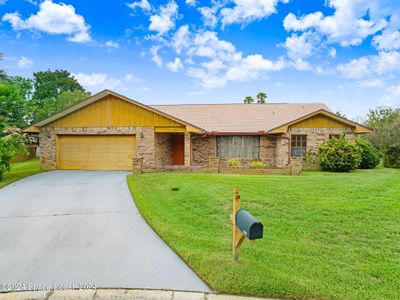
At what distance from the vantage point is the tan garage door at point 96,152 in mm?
15852

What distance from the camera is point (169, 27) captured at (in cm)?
1917

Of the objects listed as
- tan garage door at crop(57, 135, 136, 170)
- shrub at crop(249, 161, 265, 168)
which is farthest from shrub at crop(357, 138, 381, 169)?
tan garage door at crop(57, 135, 136, 170)

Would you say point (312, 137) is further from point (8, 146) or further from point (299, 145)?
point (8, 146)

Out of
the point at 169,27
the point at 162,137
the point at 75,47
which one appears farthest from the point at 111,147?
the point at 75,47

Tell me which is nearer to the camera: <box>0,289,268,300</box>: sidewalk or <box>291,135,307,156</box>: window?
<box>0,289,268,300</box>: sidewalk

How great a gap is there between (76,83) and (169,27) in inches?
1618

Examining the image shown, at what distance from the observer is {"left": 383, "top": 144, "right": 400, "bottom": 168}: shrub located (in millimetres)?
17344

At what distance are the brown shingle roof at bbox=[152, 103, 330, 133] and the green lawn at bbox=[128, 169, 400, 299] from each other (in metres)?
8.26

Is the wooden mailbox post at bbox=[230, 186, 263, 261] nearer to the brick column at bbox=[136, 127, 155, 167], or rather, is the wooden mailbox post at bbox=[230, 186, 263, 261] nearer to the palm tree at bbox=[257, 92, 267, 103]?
the brick column at bbox=[136, 127, 155, 167]

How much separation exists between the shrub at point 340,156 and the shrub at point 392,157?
442 cm

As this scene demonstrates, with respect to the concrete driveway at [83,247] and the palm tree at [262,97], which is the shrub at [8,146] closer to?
the concrete driveway at [83,247]

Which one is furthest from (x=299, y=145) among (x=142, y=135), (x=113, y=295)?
(x=113, y=295)

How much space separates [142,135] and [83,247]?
1102 cm

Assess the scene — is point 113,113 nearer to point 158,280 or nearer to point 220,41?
point 220,41
